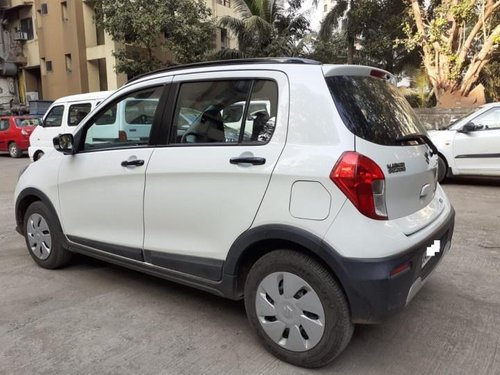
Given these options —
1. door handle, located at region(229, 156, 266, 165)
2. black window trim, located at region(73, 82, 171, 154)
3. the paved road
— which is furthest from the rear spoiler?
the paved road

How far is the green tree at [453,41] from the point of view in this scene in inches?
532

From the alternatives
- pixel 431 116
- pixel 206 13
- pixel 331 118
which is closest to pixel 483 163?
pixel 431 116

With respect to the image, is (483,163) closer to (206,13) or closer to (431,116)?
(431,116)

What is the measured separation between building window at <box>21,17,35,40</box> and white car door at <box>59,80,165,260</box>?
30.5 metres

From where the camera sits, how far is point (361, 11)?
16.7 metres

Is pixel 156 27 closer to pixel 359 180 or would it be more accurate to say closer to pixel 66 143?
pixel 66 143

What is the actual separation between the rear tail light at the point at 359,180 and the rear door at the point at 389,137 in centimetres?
7

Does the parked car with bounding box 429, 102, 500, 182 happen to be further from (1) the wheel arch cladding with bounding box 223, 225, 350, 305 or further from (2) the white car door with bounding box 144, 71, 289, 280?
(1) the wheel arch cladding with bounding box 223, 225, 350, 305

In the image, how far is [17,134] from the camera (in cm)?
1741

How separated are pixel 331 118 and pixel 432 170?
1.02 metres

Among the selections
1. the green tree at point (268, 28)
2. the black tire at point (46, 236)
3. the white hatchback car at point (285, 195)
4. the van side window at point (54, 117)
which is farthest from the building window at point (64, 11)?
the white hatchback car at point (285, 195)

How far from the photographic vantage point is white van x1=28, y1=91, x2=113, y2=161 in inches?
448

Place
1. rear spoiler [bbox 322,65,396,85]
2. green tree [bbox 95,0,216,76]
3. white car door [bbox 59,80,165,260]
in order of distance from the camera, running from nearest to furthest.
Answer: rear spoiler [bbox 322,65,396,85] → white car door [bbox 59,80,165,260] → green tree [bbox 95,0,216,76]

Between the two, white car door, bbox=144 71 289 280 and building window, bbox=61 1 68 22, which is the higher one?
building window, bbox=61 1 68 22
